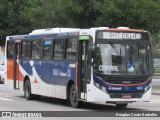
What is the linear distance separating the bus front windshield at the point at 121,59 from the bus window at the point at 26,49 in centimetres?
603

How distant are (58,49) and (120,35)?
10.3 feet

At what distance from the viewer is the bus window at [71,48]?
1814 cm

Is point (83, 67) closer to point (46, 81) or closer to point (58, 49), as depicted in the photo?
point (58, 49)

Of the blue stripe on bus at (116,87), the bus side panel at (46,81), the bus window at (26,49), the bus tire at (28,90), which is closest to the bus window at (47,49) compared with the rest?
the bus side panel at (46,81)

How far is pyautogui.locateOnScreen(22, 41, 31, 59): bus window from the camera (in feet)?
73.0

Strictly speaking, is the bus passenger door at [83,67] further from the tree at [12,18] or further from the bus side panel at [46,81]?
the tree at [12,18]

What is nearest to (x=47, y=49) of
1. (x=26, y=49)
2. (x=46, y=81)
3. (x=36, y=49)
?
(x=36, y=49)

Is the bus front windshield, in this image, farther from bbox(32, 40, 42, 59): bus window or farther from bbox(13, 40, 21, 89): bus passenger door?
bbox(13, 40, 21, 89): bus passenger door

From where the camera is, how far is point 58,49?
19500 mm

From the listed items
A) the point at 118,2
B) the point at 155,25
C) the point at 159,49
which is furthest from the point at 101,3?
the point at 159,49

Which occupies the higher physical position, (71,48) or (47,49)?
(71,48)

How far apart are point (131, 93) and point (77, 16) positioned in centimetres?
1605

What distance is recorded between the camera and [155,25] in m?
32.1

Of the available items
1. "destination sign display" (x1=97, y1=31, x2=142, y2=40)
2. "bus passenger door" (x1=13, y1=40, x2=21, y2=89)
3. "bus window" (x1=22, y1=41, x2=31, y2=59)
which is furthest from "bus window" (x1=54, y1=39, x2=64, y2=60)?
"bus passenger door" (x1=13, y1=40, x2=21, y2=89)
